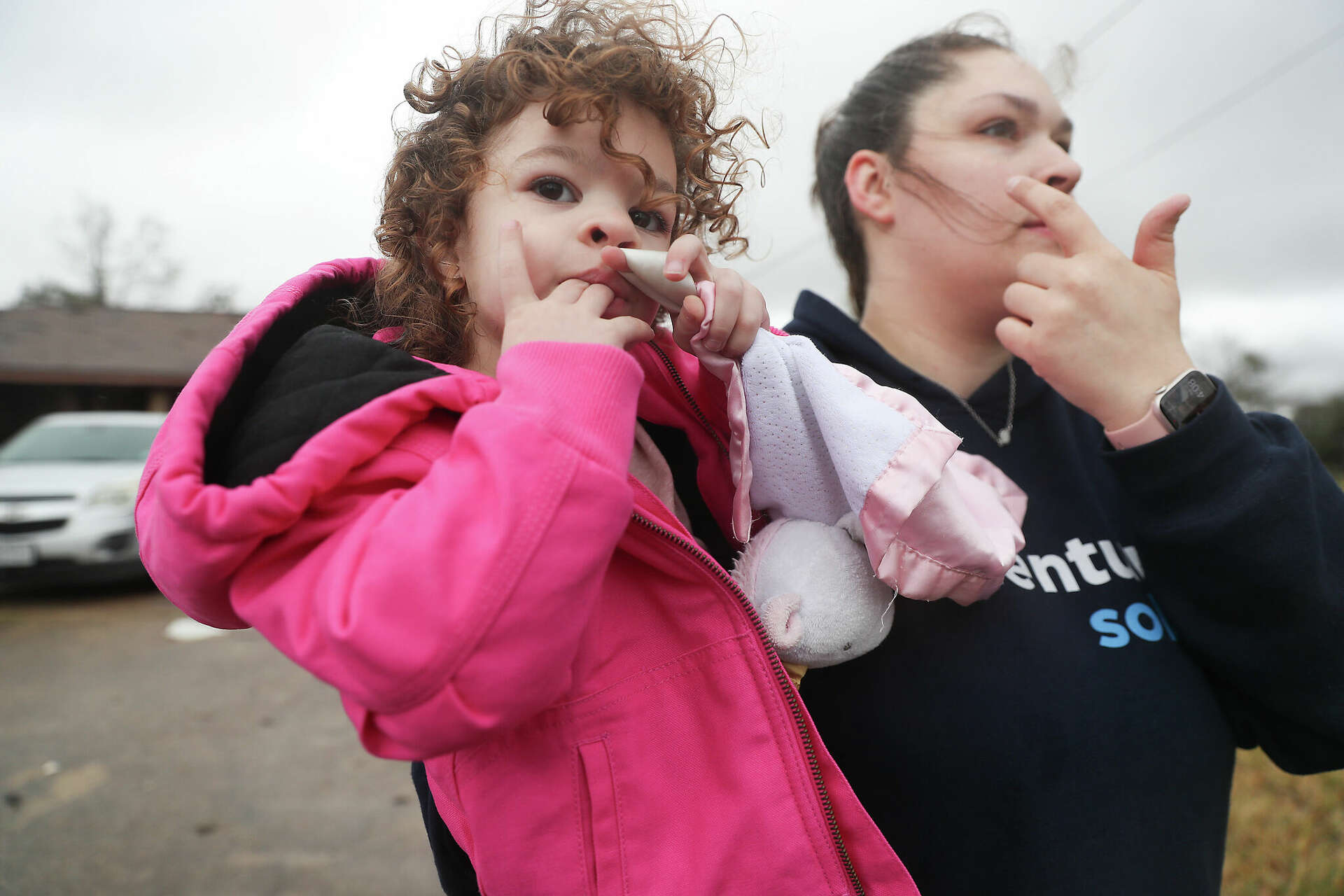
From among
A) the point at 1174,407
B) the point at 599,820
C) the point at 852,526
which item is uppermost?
the point at 1174,407

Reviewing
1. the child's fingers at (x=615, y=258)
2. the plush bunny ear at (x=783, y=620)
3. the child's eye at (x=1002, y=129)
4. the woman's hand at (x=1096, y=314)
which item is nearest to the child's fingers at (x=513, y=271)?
the child's fingers at (x=615, y=258)

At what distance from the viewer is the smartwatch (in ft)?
3.95

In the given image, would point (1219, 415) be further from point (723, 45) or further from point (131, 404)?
point (131, 404)

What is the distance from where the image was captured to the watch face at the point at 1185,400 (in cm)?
120

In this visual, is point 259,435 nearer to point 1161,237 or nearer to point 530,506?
point 530,506

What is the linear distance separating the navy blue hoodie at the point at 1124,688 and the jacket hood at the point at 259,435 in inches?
30.8

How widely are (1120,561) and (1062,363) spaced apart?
408 millimetres

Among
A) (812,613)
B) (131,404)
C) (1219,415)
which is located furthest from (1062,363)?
(131,404)

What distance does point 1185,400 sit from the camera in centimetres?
121

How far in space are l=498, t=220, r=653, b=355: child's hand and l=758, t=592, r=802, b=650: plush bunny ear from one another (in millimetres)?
400

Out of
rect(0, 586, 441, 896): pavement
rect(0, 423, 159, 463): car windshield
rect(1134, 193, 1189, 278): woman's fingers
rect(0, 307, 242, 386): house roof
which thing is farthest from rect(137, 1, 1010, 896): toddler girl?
rect(0, 307, 242, 386): house roof

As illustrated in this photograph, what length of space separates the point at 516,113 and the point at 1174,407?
3.74 feet

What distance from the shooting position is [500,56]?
47.1 inches

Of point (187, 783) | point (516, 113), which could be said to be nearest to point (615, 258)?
point (516, 113)
